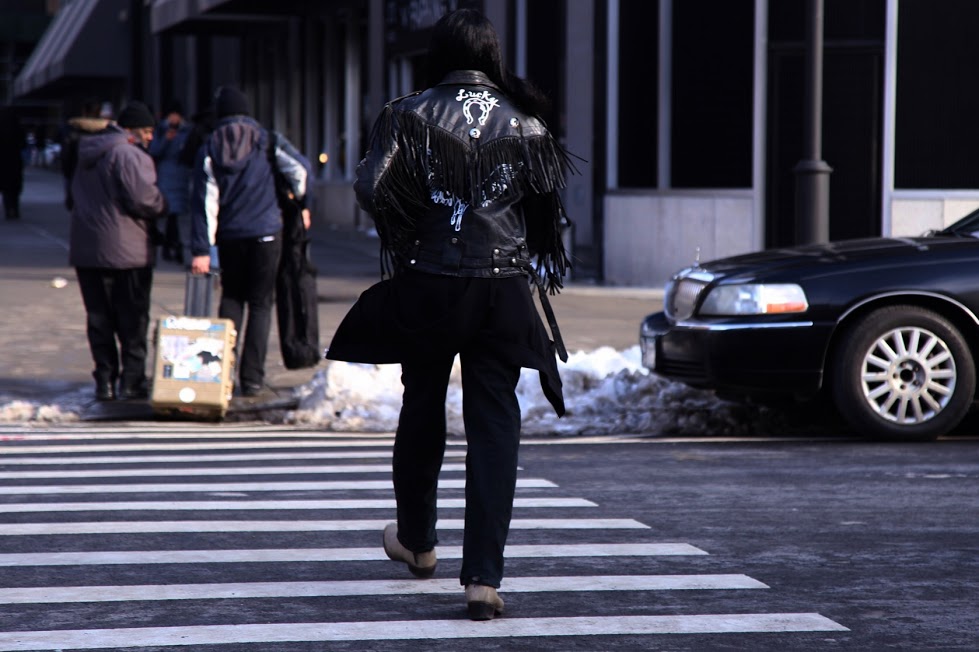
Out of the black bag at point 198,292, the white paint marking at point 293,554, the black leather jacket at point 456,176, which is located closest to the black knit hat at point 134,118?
the black bag at point 198,292

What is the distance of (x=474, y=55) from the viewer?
491 cm

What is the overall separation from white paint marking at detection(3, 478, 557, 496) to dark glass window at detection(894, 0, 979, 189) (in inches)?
394

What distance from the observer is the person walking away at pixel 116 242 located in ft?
32.7

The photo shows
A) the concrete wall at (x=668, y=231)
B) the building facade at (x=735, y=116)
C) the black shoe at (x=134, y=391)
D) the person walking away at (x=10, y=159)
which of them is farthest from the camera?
the person walking away at (x=10, y=159)

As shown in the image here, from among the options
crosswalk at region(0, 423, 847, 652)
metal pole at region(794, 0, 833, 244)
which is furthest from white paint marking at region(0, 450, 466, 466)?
metal pole at region(794, 0, 833, 244)

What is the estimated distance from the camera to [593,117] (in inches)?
739

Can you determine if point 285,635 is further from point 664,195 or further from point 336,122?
point 336,122

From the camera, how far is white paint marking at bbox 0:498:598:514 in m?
6.62

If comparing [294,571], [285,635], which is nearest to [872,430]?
[294,571]

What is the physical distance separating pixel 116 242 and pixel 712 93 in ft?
29.7

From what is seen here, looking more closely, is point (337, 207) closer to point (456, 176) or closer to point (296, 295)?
point (296, 295)

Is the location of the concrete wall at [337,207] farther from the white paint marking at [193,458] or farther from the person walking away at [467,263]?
the person walking away at [467,263]

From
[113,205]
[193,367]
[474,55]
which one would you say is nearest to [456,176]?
[474,55]

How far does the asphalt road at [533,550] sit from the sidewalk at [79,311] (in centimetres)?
259
